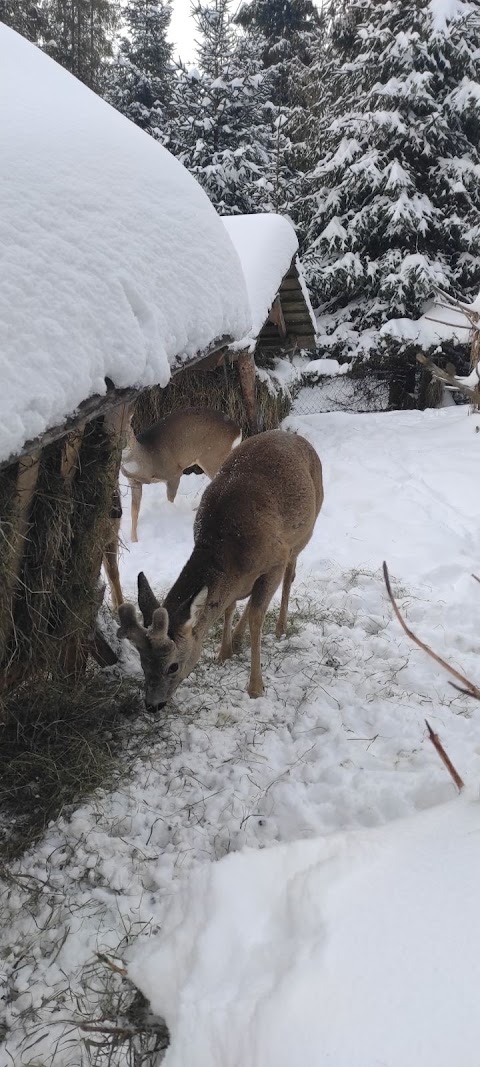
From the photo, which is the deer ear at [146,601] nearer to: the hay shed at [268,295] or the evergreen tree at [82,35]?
the hay shed at [268,295]

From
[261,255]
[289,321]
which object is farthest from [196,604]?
[289,321]

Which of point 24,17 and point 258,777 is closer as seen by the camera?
point 258,777

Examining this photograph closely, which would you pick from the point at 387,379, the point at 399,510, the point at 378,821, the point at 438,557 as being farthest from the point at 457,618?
the point at 387,379

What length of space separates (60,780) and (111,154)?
127 inches

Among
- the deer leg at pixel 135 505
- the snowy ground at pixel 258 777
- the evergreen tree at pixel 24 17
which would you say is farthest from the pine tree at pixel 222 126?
the snowy ground at pixel 258 777

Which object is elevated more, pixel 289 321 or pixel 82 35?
pixel 82 35

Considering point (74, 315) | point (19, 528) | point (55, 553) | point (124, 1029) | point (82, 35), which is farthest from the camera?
point (82, 35)

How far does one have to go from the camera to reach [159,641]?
11.6 feet

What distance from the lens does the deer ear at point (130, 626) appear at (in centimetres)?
349

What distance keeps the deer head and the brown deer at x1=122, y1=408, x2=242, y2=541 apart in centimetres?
472

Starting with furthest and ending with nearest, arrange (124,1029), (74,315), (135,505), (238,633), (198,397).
Result: (198,397)
(135,505)
(238,633)
(74,315)
(124,1029)

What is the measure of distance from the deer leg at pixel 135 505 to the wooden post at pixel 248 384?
250 cm

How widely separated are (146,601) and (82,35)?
2668cm

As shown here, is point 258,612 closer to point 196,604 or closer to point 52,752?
point 196,604
